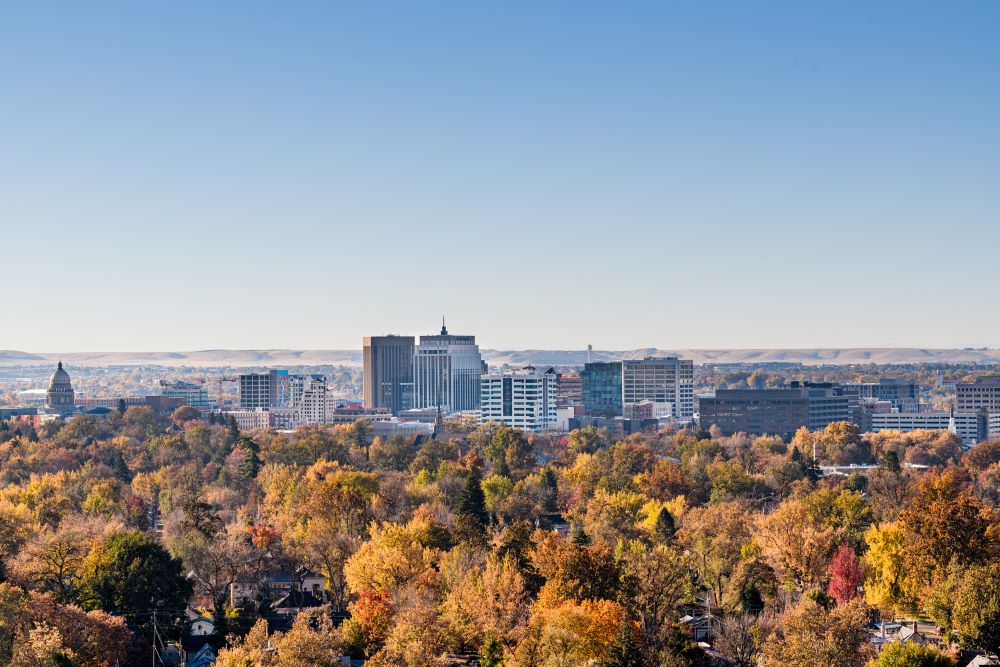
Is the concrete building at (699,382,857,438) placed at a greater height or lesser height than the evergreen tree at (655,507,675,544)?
greater

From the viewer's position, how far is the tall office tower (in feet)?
641

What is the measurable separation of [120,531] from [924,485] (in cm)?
3693

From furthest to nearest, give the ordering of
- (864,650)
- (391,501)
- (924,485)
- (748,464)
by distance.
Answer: (748,464)
(391,501)
(924,485)
(864,650)

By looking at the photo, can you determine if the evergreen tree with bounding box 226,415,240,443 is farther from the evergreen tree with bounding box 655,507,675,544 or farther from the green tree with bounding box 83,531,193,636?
the green tree with bounding box 83,531,193,636

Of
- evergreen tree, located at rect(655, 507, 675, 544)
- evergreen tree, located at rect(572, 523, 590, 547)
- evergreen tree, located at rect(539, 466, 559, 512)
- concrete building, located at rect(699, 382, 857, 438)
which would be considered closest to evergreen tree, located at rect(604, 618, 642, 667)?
evergreen tree, located at rect(572, 523, 590, 547)

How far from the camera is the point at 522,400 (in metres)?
196

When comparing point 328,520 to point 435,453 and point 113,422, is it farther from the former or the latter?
point 113,422

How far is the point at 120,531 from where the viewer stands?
214ft

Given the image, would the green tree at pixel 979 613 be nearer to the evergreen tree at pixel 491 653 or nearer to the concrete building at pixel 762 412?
the evergreen tree at pixel 491 653

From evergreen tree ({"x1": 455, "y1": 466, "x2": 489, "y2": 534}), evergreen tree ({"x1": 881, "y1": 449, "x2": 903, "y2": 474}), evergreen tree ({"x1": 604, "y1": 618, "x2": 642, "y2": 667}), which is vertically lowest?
evergreen tree ({"x1": 604, "y1": 618, "x2": 642, "y2": 667})

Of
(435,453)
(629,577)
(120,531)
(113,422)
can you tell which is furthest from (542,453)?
(629,577)

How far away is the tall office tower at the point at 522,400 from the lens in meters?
195

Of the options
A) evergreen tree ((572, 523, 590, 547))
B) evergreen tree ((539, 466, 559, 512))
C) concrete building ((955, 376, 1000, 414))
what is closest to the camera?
evergreen tree ((572, 523, 590, 547))

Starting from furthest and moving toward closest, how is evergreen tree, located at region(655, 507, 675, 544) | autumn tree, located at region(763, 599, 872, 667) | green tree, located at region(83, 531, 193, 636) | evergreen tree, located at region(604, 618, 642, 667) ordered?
evergreen tree, located at region(655, 507, 675, 544)
green tree, located at region(83, 531, 193, 636)
evergreen tree, located at region(604, 618, 642, 667)
autumn tree, located at region(763, 599, 872, 667)
